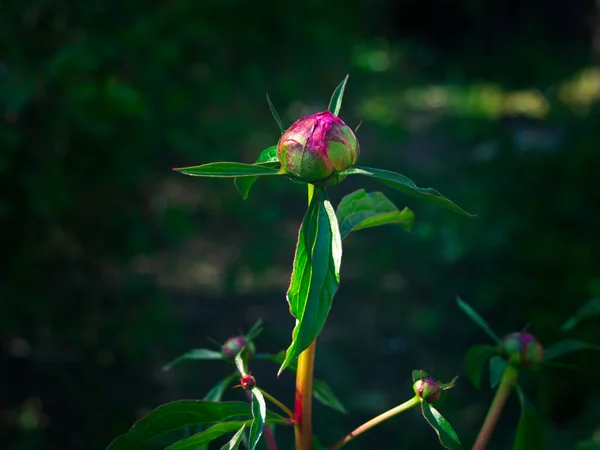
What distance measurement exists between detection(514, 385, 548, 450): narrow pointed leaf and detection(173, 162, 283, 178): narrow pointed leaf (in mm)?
312

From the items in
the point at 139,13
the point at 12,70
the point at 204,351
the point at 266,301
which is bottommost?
the point at 266,301

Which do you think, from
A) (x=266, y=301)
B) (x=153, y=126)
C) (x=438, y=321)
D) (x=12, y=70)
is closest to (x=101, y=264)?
(x=153, y=126)

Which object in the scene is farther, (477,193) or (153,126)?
(477,193)

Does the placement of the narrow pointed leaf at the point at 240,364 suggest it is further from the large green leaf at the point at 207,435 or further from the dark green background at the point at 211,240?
the dark green background at the point at 211,240

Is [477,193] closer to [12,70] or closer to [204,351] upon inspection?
[12,70]

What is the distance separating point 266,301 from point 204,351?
229cm

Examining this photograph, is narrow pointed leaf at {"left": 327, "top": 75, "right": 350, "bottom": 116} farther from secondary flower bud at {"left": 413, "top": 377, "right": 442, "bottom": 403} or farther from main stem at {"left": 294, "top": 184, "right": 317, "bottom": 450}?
Answer: secondary flower bud at {"left": 413, "top": 377, "right": 442, "bottom": 403}

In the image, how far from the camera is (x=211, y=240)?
3.49 meters

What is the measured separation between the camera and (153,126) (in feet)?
6.45

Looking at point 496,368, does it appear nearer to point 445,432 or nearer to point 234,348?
point 445,432

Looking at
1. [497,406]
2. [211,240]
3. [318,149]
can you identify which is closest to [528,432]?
[497,406]

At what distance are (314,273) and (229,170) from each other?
11 centimetres

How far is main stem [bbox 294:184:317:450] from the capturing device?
58 cm

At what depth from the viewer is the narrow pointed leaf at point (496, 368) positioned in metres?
0.68
